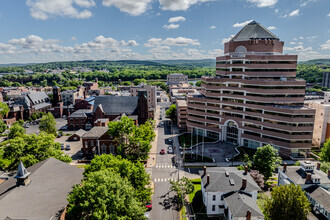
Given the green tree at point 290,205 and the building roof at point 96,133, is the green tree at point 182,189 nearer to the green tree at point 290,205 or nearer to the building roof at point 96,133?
the green tree at point 290,205

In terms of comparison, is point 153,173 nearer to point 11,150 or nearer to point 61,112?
point 11,150

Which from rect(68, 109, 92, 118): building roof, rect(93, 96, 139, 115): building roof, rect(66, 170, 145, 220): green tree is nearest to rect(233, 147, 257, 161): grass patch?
rect(66, 170, 145, 220): green tree

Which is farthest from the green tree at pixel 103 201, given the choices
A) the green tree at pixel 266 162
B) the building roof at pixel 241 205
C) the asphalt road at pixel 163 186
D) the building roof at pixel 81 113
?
the building roof at pixel 81 113

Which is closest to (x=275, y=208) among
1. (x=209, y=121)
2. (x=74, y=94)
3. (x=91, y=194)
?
(x=91, y=194)

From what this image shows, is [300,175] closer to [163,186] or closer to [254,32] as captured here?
[163,186]

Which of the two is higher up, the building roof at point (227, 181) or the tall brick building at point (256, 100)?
the tall brick building at point (256, 100)

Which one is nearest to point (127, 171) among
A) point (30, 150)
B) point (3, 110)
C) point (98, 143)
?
point (30, 150)

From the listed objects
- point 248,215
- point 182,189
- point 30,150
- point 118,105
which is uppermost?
point 118,105
